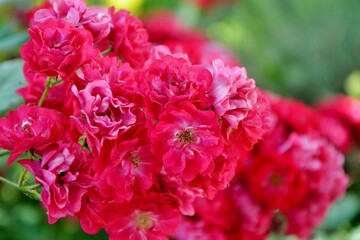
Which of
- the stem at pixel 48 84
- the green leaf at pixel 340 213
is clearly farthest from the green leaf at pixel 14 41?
the green leaf at pixel 340 213

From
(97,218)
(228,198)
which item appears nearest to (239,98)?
(97,218)

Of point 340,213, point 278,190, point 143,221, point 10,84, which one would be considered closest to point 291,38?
point 340,213

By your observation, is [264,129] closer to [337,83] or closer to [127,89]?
[127,89]

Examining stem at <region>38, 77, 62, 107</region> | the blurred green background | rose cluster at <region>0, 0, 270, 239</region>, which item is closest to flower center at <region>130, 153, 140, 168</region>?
rose cluster at <region>0, 0, 270, 239</region>

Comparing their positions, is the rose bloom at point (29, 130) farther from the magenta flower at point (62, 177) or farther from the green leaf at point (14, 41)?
the green leaf at point (14, 41)

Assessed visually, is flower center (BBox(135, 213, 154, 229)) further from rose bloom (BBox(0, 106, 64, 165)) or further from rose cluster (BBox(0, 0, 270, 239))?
rose bloom (BBox(0, 106, 64, 165))

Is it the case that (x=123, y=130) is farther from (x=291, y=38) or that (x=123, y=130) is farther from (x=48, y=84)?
(x=291, y=38)
